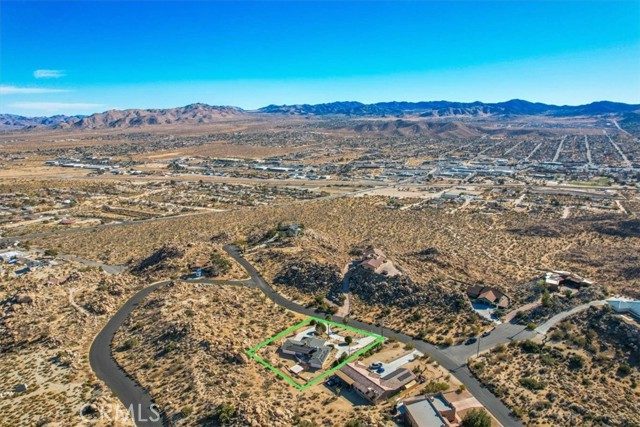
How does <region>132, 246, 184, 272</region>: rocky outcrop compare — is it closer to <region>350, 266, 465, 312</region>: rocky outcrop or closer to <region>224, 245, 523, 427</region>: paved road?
<region>224, 245, 523, 427</region>: paved road

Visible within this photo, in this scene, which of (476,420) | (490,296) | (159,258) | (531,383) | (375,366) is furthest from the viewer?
(159,258)

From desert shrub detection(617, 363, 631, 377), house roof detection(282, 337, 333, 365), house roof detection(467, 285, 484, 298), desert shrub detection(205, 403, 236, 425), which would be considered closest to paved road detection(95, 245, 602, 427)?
desert shrub detection(205, 403, 236, 425)

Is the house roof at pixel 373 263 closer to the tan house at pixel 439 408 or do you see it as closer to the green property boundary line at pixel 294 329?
the green property boundary line at pixel 294 329

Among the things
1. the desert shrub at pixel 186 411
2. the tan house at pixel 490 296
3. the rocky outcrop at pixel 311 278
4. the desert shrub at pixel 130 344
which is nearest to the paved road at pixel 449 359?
→ the rocky outcrop at pixel 311 278

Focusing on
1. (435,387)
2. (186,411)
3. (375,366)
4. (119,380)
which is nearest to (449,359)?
(435,387)

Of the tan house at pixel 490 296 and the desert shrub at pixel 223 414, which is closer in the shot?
the desert shrub at pixel 223 414

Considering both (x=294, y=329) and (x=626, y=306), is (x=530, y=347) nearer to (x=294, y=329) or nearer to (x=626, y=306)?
(x=626, y=306)
